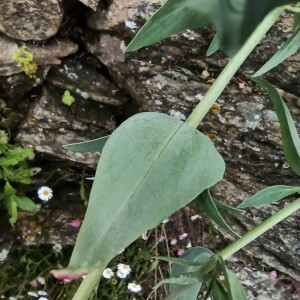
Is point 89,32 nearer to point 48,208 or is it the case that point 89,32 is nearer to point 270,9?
point 48,208

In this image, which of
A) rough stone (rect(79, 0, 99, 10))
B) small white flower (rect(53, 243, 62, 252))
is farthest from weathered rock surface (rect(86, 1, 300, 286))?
small white flower (rect(53, 243, 62, 252))

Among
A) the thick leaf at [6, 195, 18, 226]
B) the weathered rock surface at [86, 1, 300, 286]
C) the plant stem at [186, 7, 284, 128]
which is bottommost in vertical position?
the thick leaf at [6, 195, 18, 226]

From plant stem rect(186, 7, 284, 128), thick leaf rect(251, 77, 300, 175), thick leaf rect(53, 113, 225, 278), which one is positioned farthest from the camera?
thick leaf rect(251, 77, 300, 175)

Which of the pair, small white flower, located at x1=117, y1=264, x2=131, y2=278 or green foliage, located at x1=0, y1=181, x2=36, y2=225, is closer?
green foliage, located at x1=0, y1=181, x2=36, y2=225

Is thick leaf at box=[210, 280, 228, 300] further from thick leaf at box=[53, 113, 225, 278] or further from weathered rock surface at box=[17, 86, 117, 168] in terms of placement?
weathered rock surface at box=[17, 86, 117, 168]

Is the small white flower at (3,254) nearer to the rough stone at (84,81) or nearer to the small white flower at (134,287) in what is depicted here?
the small white flower at (134,287)

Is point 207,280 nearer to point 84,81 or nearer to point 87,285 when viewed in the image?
point 87,285

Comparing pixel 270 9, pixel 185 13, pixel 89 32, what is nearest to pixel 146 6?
pixel 89 32

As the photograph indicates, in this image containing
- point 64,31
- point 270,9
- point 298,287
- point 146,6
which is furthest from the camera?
point 298,287
